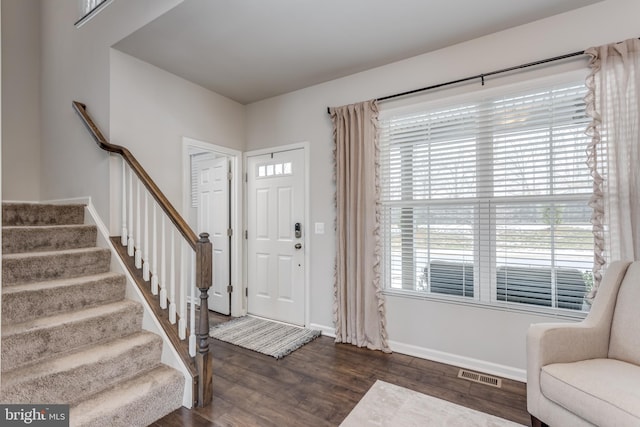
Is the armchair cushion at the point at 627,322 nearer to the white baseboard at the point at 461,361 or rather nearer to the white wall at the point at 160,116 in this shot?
the white baseboard at the point at 461,361

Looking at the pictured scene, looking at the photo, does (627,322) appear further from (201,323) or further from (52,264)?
(52,264)

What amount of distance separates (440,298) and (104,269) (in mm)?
2788

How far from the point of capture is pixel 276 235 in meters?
3.86

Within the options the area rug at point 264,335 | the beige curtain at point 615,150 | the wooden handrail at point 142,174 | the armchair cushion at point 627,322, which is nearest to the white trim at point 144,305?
the wooden handrail at point 142,174

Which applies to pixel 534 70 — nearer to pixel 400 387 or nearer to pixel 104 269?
Answer: pixel 400 387

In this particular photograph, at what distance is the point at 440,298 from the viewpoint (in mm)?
2881

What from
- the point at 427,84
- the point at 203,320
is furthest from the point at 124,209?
the point at 427,84

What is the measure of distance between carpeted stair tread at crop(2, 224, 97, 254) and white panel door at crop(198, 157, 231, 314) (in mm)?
1423

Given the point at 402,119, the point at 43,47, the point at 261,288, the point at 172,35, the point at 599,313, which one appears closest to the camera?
the point at 599,313

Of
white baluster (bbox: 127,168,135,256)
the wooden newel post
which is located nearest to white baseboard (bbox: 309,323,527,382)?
the wooden newel post

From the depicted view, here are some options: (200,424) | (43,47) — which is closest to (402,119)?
(200,424)

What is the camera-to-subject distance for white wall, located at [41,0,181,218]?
2.79 m

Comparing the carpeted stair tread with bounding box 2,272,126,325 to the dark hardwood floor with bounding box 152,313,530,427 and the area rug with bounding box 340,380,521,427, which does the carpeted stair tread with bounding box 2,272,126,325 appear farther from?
the area rug with bounding box 340,380,521,427

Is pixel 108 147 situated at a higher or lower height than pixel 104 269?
higher
